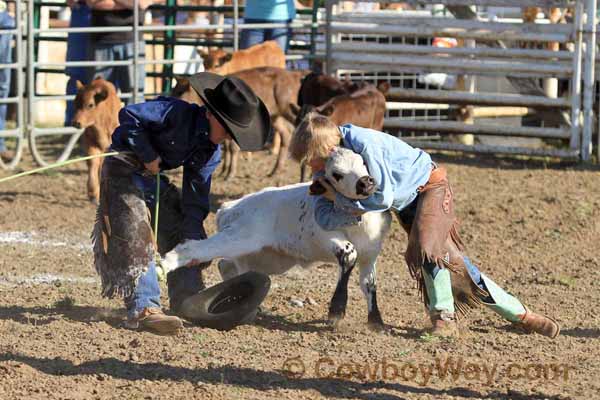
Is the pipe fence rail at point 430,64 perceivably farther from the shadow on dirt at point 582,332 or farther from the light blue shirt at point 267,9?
the shadow on dirt at point 582,332

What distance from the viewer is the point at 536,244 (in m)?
8.26

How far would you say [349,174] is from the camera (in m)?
5.36

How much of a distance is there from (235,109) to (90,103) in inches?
170

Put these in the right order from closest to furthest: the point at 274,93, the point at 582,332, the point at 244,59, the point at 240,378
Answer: the point at 240,378
the point at 582,332
the point at 274,93
the point at 244,59

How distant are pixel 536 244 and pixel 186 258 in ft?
11.1

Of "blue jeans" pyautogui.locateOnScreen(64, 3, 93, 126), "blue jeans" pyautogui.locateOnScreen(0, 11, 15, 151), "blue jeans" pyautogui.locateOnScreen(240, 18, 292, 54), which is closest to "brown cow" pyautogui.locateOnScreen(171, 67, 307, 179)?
"blue jeans" pyautogui.locateOnScreen(240, 18, 292, 54)

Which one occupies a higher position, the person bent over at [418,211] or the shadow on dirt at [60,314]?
the person bent over at [418,211]

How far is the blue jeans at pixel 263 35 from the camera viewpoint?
A: 12.3 m

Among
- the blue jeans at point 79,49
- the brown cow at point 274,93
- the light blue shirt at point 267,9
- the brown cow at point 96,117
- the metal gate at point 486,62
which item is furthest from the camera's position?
the light blue shirt at point 267,9

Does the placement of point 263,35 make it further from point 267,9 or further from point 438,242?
point 438,242

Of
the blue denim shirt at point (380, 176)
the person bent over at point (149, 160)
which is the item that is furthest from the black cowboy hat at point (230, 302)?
the blue denim shirt at point (380, 176)

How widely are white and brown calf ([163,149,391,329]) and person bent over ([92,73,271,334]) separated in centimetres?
26

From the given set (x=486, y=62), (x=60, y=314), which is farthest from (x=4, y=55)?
(x=60, y=314)

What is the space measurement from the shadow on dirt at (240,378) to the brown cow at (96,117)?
451 centimetres
